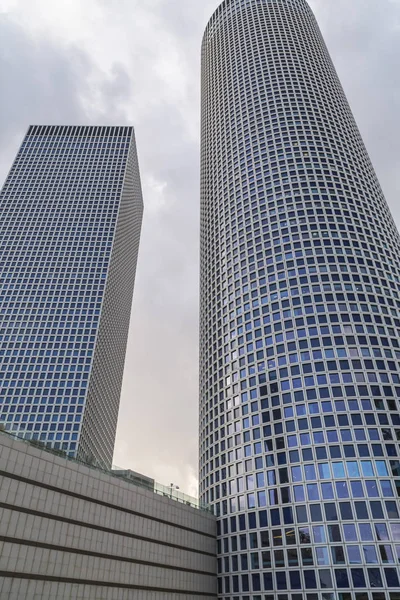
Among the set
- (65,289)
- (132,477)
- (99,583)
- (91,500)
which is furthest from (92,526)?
(65,289)

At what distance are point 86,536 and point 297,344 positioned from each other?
4542cm

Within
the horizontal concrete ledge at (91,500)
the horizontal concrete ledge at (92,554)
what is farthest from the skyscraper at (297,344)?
the horizontal concrete ledge at (92,554)

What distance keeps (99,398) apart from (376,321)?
97.1 m

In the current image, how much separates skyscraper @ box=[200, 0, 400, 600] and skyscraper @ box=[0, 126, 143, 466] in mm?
47259

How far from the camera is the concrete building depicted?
4209 centimetres

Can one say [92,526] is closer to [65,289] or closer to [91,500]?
[91,500]

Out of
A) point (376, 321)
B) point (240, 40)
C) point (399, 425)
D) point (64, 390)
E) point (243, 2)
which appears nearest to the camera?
point (399, 425)

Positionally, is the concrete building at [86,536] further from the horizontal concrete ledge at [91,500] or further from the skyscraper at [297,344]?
the skyscraper at [297,344]

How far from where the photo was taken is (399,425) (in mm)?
69562

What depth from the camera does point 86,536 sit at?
162 feet

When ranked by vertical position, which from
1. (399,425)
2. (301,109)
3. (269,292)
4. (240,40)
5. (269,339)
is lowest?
(399,425)

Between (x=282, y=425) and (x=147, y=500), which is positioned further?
(x=282, y=425)

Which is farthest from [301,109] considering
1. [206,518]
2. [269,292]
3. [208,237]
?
[206,518]

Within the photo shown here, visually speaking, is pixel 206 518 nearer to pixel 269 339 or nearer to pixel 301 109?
pixel 269 339
